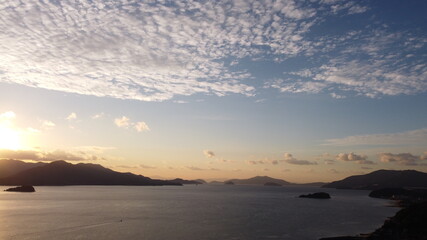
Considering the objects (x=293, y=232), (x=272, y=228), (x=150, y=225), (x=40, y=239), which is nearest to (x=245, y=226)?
(x=272, y=228)

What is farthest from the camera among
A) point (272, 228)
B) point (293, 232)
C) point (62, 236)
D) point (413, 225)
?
point (272, 228)

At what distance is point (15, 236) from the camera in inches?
3659

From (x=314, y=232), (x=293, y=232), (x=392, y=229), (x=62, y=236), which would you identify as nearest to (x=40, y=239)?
(x=62, y=236)

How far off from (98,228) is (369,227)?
→ 85323mm

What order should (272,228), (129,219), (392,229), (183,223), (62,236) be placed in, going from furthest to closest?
(129,219) < (183,223) < (272,228) < (62,236) < (392,229)

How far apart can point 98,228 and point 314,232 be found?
64304mm

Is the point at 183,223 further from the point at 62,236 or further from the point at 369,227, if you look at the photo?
the point at 369,227

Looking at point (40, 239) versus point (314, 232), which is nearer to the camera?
point (40, 239)

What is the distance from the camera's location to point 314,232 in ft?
338

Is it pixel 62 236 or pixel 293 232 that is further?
pixel 293 232

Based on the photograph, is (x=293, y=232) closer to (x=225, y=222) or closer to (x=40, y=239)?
(x=225, y=222)

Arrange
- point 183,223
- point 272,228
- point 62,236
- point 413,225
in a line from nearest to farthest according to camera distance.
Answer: point 413,225 < point 62,236 < point 272,228 < point 183,223

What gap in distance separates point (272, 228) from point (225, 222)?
2003cm

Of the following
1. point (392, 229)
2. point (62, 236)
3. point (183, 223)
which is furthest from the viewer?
point (183, 223)
